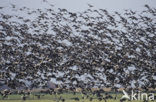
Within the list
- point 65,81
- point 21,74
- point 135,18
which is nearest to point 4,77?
point 21,74

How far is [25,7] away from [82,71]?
6.36 meters

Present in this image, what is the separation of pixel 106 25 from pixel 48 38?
12.0 ft

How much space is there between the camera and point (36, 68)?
1563cm

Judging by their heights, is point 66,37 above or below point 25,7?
below

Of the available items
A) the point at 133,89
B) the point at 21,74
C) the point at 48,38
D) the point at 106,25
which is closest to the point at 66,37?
the point at 48,38

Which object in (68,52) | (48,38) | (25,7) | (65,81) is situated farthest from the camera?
(25,7)

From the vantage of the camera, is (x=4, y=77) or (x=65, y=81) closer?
(x=4, y=77)

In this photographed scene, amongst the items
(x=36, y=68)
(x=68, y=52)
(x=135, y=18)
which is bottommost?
(x=36, y=68)

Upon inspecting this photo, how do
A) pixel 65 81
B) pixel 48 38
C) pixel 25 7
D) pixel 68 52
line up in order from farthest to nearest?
pixel 25 7, pixel 48 38, pixel 68 52, pixel 65 81

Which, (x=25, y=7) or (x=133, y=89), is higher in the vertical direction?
Answer: (x=25, y=7)

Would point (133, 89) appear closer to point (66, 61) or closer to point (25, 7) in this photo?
point (66, 61)

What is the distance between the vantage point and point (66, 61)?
1622 cm

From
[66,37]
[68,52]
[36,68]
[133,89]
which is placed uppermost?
[66,37]

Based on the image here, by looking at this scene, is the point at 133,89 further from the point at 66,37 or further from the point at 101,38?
the point at 66,37
